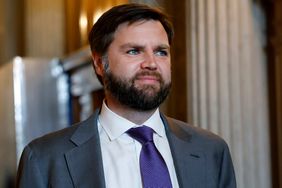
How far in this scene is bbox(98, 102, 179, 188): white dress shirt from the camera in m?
2.04

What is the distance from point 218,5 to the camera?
3.84 metres

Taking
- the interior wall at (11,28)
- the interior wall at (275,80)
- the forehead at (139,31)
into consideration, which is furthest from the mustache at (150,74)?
the interior wall at (11,28)

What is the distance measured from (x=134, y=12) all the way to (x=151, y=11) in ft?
0.22

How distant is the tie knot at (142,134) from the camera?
2.11 metres

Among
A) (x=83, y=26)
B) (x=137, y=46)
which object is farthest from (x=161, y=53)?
(x=83, y=26)

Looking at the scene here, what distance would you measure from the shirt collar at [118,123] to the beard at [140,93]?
5cm

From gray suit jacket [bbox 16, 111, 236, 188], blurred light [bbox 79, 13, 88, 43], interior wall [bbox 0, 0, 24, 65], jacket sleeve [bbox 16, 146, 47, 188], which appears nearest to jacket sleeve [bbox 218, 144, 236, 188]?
gray suit jacket [bbox 16, 111, 236, 188]

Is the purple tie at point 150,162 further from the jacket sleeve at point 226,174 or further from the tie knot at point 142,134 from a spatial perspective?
the jacket sleeve at point 226,174

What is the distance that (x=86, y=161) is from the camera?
2.09 meters

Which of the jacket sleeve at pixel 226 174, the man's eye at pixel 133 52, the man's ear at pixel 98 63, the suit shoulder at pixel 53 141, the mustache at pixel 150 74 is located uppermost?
the man's eye at pixel 133 52

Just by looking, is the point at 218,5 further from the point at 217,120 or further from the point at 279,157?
the point at 279,157

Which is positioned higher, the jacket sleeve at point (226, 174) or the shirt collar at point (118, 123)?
the shirt collar at point (118, 123)

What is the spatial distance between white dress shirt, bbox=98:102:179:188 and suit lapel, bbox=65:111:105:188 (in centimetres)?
3

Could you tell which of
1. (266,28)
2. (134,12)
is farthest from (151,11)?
(266,28)
